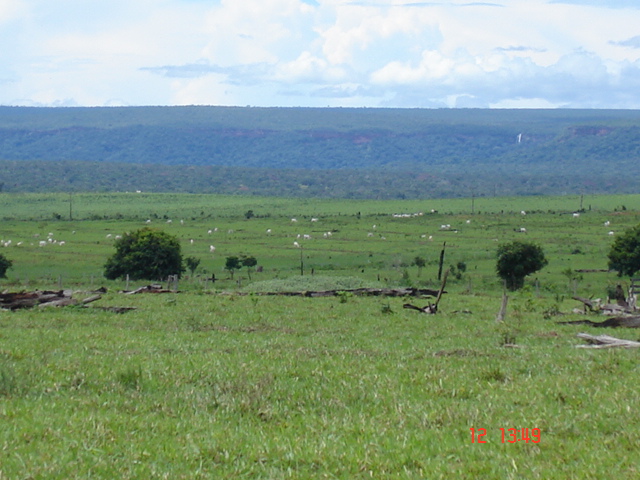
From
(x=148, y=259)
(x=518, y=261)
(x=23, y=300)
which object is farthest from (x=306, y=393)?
(x=148, y=259)

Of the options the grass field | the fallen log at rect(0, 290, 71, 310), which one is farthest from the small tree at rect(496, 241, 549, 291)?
the fallen log at rect(0, 290, 71, 310)

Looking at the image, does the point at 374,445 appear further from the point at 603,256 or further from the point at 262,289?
the point at 603,256

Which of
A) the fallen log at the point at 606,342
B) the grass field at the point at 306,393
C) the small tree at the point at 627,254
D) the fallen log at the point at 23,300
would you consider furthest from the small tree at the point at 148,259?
the fallen log at the point at 606,342

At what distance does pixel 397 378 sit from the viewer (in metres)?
11.9

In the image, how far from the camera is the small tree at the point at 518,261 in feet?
154

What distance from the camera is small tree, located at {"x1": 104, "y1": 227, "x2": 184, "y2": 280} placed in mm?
51562

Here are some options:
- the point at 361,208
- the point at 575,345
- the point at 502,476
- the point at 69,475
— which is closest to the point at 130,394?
the point at 69,475

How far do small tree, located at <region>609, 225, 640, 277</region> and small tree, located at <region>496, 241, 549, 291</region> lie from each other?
488cm

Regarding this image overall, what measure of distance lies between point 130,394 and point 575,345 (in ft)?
26.9

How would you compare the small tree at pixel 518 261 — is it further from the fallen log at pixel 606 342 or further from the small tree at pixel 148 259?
the fallen log at pixel 606 342

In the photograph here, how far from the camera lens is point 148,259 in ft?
170

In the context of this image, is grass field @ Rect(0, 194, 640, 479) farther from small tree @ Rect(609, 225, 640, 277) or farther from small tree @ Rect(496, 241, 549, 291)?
small tree @ Rect(609, 225, 640, 277)
